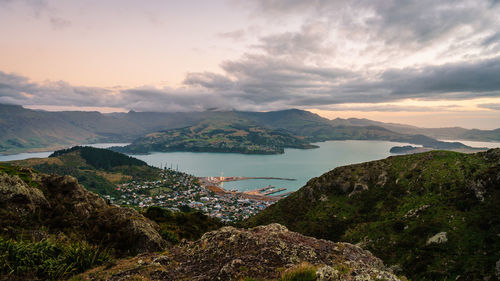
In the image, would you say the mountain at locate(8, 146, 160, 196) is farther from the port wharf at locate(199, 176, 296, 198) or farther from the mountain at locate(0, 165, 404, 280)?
the mountain at locate(0, 165, 404, 280)

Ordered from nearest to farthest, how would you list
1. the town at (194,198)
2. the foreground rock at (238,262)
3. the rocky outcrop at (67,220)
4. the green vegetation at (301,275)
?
the green vegetation at (301,275) < the foreground rock at (238,262) < the rocky outcrop at (67,220) < the town at (194,198)

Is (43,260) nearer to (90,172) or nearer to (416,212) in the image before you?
(416,212)

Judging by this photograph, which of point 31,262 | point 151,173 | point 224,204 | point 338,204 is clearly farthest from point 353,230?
point 151,173

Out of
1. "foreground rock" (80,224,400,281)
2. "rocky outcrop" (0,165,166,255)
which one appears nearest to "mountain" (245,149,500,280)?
"foreground rock" (80,224,400,281)

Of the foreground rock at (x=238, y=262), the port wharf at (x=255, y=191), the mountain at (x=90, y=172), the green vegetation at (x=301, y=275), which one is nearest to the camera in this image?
the green vegetation at (x=301, y=275)

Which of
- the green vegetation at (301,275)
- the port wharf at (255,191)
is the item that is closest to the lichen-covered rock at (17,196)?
the green vegetation at (301,275)

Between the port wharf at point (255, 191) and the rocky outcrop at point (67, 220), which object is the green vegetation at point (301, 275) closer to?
the rocky outcrop at point (67, 220)
